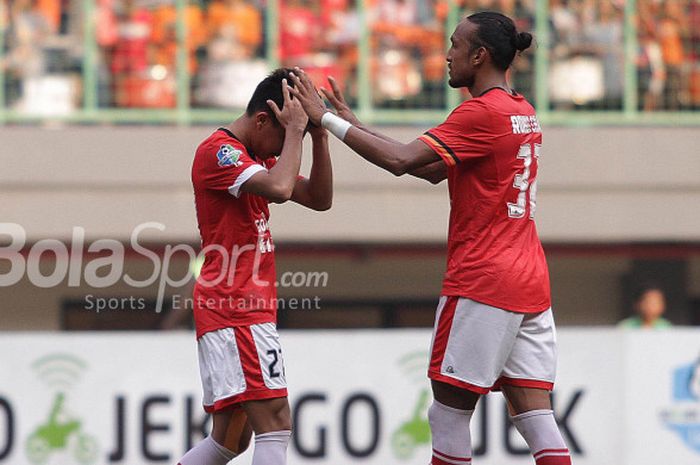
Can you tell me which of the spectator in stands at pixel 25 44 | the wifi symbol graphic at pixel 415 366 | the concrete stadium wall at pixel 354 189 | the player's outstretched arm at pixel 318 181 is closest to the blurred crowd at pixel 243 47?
the spectator in stands at pixel 25 44

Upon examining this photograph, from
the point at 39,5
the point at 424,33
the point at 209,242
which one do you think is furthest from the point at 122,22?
the point at 209,242

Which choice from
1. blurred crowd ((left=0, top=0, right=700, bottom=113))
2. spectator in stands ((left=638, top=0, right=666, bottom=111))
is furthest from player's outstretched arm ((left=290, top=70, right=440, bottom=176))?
spectator in stands ((left=638, top=0, right=666, bottom=111))

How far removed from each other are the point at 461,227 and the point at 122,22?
898 centimetres

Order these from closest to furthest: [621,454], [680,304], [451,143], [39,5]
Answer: [451,143], [621,454], [39,5], [680,304]

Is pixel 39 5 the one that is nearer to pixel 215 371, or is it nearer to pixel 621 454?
pixel 621 454

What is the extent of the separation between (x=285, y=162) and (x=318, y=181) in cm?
52

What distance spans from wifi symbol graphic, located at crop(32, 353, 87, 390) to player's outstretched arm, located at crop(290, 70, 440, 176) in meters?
4.02

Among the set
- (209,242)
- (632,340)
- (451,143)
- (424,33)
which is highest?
(424,33)

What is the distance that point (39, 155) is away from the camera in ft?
46.6

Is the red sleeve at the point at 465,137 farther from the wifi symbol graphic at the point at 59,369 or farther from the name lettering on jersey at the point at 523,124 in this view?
the wifi symbol graphic at the point at 59,369

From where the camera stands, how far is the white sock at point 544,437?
5855 mm

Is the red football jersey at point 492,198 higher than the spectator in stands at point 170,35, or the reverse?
the spectator in stands at point 170,35

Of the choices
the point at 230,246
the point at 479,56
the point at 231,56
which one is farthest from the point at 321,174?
the point at 231,56

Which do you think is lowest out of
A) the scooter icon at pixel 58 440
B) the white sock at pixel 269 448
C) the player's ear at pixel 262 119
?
the scooter icon at pixel 58 440
